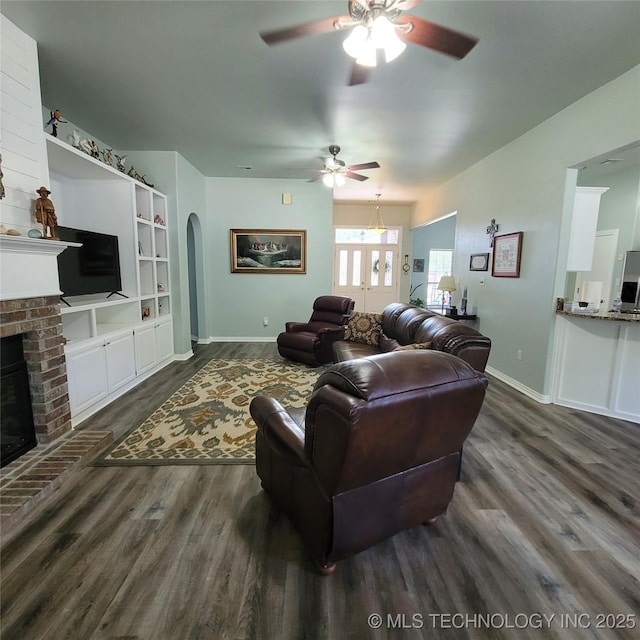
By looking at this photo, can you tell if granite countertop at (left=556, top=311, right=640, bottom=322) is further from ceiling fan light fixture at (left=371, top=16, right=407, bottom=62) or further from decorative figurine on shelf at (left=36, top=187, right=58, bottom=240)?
decorative figurine on shelf at (left=36, top=187, right=58, bottom=240)

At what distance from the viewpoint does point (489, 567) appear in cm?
146

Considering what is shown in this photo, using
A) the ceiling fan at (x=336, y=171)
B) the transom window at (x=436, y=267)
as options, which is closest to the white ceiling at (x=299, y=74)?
the ceiling fan at (x=336, y=171)

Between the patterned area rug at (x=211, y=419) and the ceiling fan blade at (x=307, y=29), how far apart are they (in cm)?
263

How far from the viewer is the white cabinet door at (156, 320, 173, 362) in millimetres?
4152

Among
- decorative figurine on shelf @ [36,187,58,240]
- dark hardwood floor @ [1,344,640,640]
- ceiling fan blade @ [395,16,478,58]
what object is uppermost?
ceiling fan blade @ [395,16,478,58]

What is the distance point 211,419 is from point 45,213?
2017mm

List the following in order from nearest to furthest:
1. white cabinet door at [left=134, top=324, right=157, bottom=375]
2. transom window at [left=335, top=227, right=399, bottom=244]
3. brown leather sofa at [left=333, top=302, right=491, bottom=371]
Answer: brown leather sofa at [left=333, top=302, right=491, bottom=371]
white cabinet door at [left=134, top=324, right=157, bottom=375]
transom window at [left=335, top=227, right=399, bottom=244]

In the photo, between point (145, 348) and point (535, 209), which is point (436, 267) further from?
point (145, 348)

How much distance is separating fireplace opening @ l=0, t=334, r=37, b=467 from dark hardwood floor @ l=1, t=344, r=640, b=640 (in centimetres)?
54

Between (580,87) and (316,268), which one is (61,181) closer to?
(316,268)

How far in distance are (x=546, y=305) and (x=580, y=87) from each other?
75.9 inches

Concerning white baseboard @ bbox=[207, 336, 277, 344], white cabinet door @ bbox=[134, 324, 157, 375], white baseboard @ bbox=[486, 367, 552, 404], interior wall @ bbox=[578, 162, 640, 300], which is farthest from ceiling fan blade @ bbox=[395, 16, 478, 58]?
white baseboard @ bbox=[207, 336, 277, 344]

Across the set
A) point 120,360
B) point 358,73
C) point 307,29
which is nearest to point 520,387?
point 358,73

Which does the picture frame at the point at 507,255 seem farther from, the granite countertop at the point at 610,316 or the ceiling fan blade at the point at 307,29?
the ceiling fan blade at the point at 307,29
